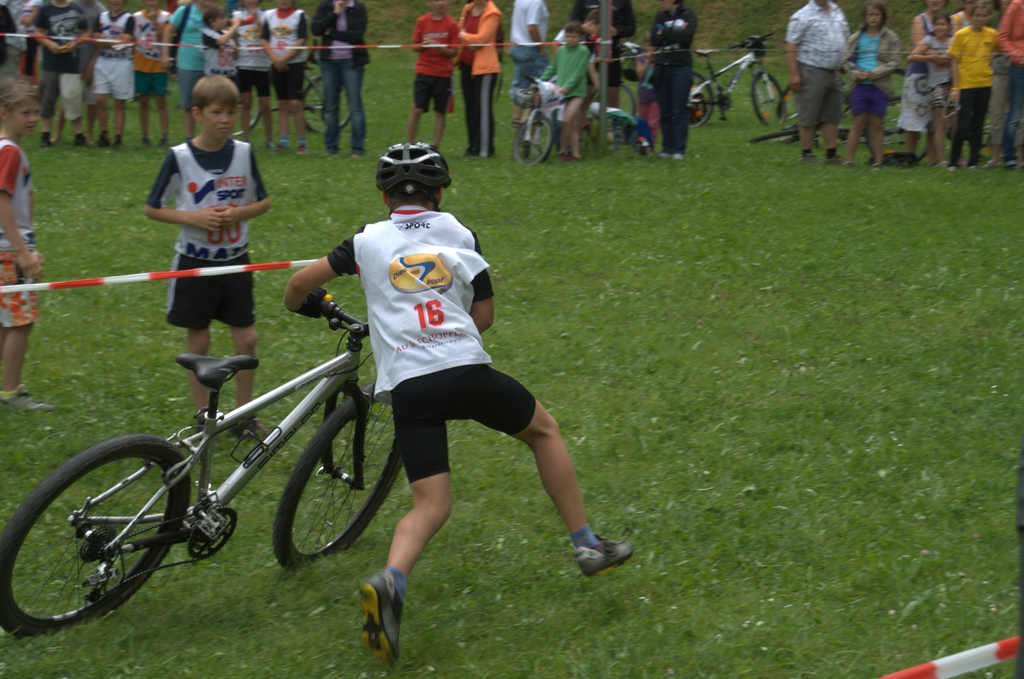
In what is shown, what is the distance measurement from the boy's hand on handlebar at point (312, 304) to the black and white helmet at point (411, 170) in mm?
629

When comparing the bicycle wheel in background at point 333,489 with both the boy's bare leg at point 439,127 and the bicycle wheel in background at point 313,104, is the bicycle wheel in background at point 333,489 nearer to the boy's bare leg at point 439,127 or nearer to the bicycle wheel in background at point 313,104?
the boy's bare leg at point 439,127

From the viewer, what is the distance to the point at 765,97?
57.8 ft

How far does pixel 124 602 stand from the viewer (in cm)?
414

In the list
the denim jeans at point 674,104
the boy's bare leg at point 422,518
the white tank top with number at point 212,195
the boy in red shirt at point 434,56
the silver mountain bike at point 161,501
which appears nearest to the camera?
the boy's bare leg at point 422,518

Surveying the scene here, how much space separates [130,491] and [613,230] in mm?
6930

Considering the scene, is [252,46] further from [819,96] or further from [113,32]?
[819,96]

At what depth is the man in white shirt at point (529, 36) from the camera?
1423 cm

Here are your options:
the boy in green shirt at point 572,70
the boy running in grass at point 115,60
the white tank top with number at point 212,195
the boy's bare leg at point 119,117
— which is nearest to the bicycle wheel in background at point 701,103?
the boy in green shirt at point 572,70

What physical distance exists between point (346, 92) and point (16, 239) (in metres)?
8.39

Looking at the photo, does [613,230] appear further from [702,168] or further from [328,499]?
[328,499]

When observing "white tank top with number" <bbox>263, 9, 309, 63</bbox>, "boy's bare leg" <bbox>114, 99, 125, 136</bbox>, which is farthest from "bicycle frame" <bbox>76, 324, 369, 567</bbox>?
"boy's bare leg" <bbox>114, 99, 125, 136</bbox>

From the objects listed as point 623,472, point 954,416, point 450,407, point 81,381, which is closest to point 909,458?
point 954,416

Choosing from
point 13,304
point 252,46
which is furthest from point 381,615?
point 252,46

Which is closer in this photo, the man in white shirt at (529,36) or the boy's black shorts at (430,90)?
the boy's black shorts at (430,90)
